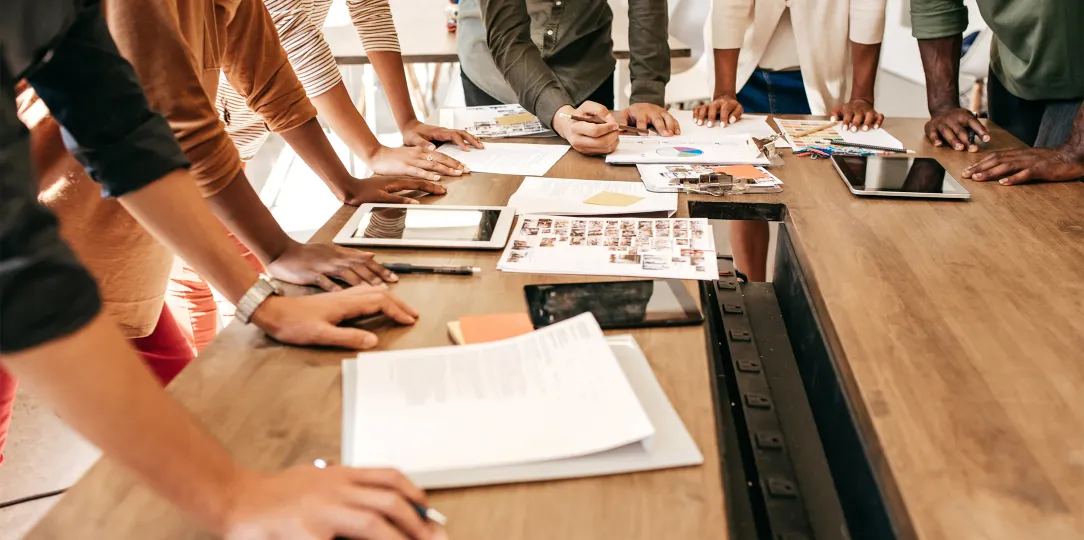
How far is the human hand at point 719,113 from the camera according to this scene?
1.66 meters

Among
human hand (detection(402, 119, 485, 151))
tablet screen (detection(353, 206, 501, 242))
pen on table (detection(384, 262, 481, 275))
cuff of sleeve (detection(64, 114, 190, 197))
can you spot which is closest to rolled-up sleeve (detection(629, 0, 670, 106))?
human hand (detection(402, 119, 485, 151))

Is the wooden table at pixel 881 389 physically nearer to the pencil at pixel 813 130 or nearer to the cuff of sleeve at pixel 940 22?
the pencil at pixel 813 130

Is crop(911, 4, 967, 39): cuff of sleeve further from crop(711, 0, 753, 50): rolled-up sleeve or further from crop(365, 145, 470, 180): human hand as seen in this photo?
crop(365, 145, 470, 180): human hand

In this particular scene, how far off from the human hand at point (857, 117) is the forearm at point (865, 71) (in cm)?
11

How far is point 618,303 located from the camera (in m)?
0.83

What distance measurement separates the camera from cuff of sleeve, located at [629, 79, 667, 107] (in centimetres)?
175

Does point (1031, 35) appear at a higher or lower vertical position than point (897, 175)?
higher

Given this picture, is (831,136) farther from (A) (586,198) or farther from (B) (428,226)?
(B) (428,226)

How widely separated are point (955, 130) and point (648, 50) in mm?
702

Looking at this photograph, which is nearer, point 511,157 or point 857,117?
point 511,157

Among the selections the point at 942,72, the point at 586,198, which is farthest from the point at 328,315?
the point at 942,72

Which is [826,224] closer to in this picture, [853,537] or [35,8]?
[853,537]

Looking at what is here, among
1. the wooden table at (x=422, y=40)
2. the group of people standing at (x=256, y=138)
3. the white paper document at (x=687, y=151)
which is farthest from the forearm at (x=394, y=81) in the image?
the wooden table at (x=422, y=40)

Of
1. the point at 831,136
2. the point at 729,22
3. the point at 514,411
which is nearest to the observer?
the point at 514,411
